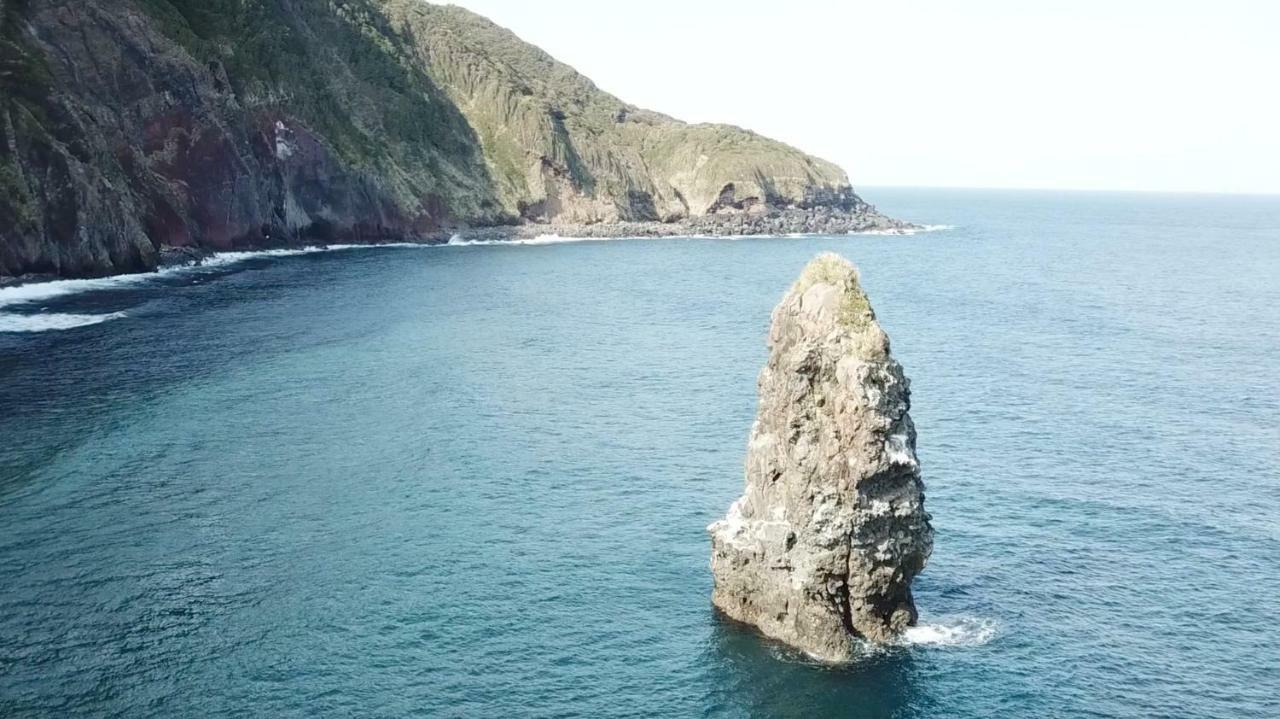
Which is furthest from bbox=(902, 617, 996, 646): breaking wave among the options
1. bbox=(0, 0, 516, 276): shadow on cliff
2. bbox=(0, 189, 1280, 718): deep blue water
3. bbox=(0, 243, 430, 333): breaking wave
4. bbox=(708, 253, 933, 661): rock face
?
bbox=(0, 0, 516, 276): shadow on cliff

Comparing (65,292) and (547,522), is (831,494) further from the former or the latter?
(65,292)

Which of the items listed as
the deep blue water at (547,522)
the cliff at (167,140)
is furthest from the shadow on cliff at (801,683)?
the cliff at (167,140)

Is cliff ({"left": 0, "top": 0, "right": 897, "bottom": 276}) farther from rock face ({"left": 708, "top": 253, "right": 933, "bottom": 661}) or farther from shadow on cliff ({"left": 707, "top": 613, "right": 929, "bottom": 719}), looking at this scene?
shadow on cliff ({"left": 707, "top": 613, "right": 929, "bottom": 719})

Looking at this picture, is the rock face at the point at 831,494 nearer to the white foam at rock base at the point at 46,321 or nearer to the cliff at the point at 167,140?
the white foam at rock base at the point at 46,321

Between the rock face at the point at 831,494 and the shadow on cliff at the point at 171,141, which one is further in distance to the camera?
the shadow on cliff at the point at 171,141

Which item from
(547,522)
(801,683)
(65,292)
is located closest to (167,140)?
(65,292)

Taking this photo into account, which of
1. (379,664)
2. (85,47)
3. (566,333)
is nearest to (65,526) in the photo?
(379,664)
